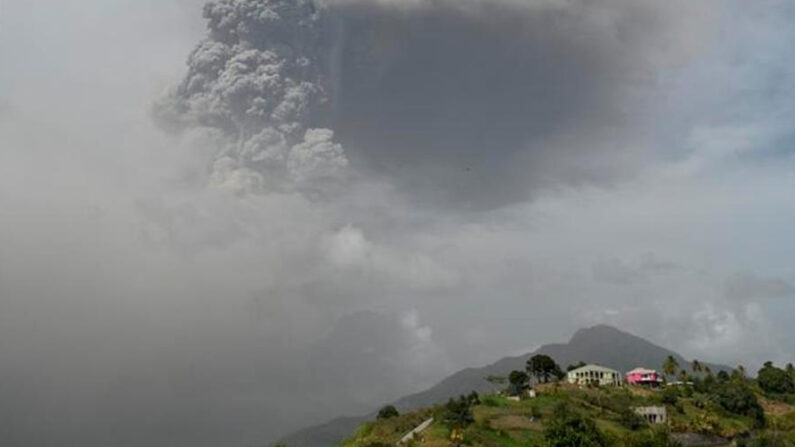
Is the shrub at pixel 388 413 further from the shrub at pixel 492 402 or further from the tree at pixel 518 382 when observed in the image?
the tree at pixel 518 382

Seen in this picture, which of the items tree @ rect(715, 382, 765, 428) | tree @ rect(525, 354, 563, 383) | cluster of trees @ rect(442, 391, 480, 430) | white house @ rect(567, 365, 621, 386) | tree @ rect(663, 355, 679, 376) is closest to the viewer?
cluster of trees @ rect(442, 391, 480, 430)

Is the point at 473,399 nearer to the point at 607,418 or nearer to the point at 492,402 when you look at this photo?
the point at 492,402

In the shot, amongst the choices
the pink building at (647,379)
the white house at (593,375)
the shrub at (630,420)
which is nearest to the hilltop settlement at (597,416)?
the shrub at (630,420)

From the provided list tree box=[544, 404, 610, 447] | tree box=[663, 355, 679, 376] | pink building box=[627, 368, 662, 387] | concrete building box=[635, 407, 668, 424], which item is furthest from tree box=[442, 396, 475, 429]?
pink building box=[627, 368, 662, 387]

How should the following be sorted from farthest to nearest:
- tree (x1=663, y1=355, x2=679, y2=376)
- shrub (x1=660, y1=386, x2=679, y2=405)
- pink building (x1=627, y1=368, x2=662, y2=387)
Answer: pink building (x1=627, y1=368, x2=662, y2=387)
tree (x1=663, y1=355, x2=679, y2=376)
shrub (x1=660, y1=386, x2=679, y2=405)

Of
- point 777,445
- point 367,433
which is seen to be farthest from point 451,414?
point 777,445

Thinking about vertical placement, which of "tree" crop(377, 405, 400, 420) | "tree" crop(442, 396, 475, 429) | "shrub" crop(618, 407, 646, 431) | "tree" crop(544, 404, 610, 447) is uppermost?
"tree" crop(377, 405, 400, 420)

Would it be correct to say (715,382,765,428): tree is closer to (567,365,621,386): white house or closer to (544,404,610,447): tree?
(567,365,621,386): white house
